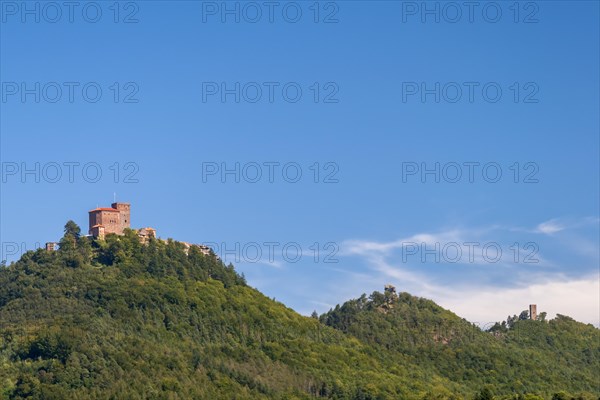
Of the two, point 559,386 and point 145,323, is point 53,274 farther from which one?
point 559,386

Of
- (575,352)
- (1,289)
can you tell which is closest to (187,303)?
(1,289)

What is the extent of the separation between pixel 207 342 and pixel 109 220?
2048 cm

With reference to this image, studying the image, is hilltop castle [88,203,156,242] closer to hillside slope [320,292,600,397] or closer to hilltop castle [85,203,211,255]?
hilltop castle [85,203,211,255]

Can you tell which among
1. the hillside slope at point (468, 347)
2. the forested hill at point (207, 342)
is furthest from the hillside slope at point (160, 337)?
the hillside slope at point (468, 347)

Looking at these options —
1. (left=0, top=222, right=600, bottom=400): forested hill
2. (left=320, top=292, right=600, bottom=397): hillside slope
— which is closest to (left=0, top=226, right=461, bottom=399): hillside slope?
(left=0, top=222, right=600, bottom=400): forested hill

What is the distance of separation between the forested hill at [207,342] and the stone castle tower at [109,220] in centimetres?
120

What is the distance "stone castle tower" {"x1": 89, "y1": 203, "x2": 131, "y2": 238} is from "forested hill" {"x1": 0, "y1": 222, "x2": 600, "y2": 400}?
1196 mm

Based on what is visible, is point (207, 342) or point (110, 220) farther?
point (110, 220)

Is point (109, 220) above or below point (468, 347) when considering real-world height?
above

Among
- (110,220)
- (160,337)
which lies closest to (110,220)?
(110,220)

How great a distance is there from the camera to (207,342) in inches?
5797

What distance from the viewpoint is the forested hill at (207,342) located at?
5221 inches

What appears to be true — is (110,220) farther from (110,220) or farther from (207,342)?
(207,342)

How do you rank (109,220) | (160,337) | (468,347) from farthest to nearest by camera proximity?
(468,347) < (109,220) < (160,337)
